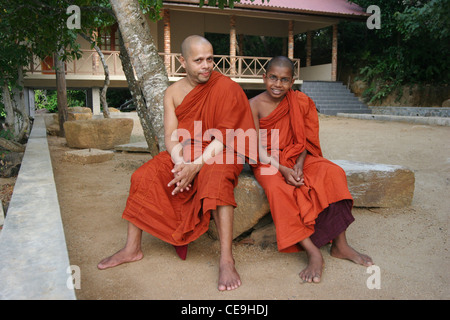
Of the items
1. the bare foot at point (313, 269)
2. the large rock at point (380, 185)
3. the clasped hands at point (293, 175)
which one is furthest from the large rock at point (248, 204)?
the large rock at point (380, 185)

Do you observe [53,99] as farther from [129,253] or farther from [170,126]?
[129,253]

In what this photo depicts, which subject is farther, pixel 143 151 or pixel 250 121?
pixel 143 151

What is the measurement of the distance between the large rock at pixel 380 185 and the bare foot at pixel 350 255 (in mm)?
1033

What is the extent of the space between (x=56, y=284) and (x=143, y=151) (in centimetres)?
522

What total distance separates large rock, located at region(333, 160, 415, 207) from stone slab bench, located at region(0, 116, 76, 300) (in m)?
2.52

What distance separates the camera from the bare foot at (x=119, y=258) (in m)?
2.41

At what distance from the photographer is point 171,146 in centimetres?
280

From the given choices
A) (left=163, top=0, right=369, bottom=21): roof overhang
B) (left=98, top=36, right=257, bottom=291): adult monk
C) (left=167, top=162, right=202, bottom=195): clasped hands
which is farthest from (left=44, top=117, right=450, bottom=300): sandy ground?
(left=163, top=0, right=369, bottom=21): roof overhang

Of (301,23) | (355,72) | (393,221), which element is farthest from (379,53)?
(393,221)

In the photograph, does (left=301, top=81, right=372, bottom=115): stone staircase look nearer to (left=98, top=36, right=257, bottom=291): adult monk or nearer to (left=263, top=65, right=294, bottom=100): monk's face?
(left=263, top=65, right=294, bottom=100): monk's face

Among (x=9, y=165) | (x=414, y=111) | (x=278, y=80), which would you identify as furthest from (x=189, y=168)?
(x=414, y=111)

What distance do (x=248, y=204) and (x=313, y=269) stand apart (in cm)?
65

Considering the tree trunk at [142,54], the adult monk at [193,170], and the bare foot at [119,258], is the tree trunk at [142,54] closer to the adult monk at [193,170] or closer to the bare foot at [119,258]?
the adult monk at [193,170]

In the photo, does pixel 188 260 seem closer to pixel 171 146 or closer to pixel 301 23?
pixel 171 146
